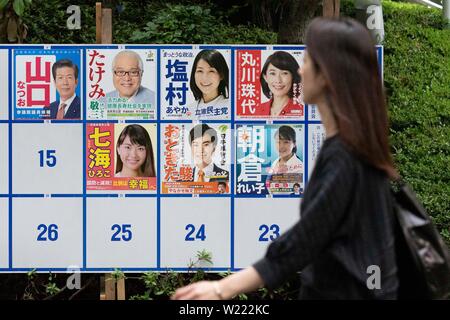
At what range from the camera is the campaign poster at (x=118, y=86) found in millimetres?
6098

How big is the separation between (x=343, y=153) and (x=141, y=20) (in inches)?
314

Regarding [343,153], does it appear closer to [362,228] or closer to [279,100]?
[362,228]

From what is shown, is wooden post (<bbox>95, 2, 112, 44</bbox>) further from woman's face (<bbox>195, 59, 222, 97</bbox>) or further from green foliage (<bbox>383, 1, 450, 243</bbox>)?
green foliage (<bbox>383, 1, 450, 243</bbox>)

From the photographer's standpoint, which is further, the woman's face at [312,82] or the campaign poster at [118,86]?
the campaign poster at [118,86]

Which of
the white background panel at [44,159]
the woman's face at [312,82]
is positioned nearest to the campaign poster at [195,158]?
the white background panel at [44,159]

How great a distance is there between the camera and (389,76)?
9750 millimetres

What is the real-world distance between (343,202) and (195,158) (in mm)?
3561

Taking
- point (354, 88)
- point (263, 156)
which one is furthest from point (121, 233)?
point (354, 88)

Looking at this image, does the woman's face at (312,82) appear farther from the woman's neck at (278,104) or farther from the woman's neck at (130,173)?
the woman's neck at (130,173)

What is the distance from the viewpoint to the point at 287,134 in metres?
6.14

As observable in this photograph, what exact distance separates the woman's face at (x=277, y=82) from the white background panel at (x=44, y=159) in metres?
1.44

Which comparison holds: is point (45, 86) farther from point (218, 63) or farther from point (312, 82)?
point (312, 82)

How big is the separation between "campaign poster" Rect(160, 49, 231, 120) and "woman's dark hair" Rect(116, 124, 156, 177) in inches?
7.9

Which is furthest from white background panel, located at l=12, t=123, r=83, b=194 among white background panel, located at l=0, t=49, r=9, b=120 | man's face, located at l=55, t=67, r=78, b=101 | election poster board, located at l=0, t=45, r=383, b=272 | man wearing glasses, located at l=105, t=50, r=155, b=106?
man wearing glasses, located at l=105, t=50, r=155, b=106
